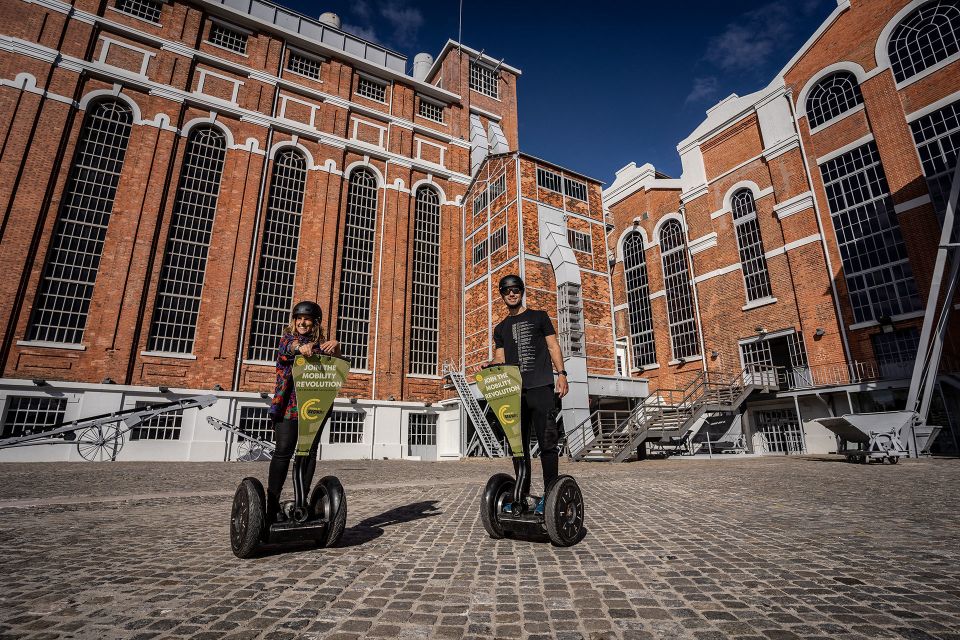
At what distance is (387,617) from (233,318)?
2025 cm

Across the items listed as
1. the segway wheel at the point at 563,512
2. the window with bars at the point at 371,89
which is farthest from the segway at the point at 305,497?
the window with bars at the point at 371,89

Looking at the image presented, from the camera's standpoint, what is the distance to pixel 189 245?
19484 millimetres

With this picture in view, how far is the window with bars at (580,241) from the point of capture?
21.9 meters

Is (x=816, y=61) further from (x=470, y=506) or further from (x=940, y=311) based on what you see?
(x=470, y=506)

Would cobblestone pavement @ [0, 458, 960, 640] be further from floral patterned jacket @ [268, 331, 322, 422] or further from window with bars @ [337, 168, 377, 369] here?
window with bars @ [337, 168, 377, 369]

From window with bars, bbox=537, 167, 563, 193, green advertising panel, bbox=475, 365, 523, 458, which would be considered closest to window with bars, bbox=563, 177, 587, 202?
window with bars, bbox=537, 167, 563, 193

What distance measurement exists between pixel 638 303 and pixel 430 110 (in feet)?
59.9

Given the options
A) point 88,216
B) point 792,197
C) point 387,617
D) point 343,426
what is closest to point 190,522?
point 387,617

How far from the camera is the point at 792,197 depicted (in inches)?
792

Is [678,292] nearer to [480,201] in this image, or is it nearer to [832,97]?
[832,97]

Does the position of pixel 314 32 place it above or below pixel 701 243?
above

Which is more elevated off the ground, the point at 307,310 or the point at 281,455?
the point at 307,310

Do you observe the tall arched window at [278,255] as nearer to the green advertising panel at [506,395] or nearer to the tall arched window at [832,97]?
the green advertising panel at [506,395]

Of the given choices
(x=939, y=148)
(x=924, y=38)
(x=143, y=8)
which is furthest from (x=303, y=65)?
(x=939, y=148)
